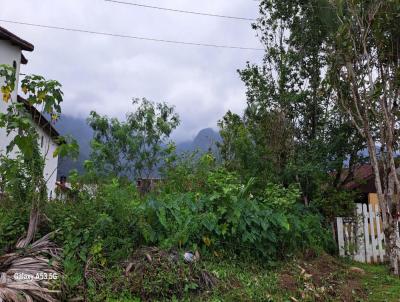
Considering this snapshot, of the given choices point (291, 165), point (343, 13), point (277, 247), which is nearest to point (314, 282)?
point (277, 247)

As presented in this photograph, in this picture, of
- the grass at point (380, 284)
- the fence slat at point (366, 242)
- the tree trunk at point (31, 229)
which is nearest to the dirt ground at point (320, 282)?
the grass at point (380, 284)

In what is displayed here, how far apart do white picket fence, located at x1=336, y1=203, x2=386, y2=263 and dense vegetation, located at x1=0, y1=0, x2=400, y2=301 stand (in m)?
0.25

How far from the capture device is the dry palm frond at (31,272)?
367cm

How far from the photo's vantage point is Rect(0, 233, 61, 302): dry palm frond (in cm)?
367

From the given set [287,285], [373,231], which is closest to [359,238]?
[373,231]

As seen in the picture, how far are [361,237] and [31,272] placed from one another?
6.57 m

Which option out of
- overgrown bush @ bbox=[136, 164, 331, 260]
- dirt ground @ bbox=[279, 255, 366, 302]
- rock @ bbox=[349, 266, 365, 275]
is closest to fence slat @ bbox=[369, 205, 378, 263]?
rock @ bbox=[349, 266, 365, 275]

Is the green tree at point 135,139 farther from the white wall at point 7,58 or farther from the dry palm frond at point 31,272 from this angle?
the dry palm frond at point 31,272

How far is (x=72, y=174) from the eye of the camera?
5730mm

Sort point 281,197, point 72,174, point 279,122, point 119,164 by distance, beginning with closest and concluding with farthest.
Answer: point 72,174 < point 281,197 < point 279,122 < point 119,164

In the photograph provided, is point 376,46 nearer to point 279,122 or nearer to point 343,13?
point 343,13

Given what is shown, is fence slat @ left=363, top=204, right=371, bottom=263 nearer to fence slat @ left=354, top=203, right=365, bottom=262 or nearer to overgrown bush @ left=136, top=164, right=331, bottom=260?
fence slat @ left=354, top=203, right=365, bottom=262

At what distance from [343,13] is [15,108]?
20.7 feet

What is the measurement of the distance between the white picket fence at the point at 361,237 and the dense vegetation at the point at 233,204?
0.25m
